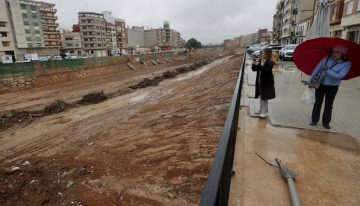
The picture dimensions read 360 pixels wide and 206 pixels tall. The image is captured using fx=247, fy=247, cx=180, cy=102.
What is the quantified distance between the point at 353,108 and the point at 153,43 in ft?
489

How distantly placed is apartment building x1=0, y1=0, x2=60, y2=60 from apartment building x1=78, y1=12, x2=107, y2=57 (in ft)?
31.8

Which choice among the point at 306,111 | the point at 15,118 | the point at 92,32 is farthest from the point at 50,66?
the point at 92,32

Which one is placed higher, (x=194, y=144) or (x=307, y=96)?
(x=307, y=96)

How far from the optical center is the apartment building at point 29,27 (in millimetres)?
63981

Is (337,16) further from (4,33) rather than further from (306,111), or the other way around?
(4,33)

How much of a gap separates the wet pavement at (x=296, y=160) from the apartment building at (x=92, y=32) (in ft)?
302

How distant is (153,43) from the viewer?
493 ft

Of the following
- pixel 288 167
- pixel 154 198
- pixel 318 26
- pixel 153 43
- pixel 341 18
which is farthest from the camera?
pixel 153 43

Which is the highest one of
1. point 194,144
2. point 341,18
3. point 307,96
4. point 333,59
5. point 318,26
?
point 341,18

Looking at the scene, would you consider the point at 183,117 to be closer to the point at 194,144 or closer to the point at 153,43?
the point at 194,144

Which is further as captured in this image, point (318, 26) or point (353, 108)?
point (318, 26)

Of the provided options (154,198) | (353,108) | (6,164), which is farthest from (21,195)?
(353,108)

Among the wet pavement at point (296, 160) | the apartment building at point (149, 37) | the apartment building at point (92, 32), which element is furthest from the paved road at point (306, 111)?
the apartment building at point (149, 37)

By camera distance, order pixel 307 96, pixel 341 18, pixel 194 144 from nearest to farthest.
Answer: pixel 307 96, pixel 194 144, pixel 341 18
